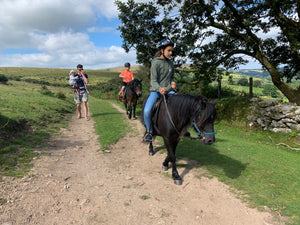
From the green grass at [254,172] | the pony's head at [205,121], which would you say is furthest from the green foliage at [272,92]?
the pony's head at [205,121]

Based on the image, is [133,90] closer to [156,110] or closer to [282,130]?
[156,110]

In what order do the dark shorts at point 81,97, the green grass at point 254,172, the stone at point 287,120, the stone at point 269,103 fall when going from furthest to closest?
the dark shorts at point 81,97, the stone at point 269,103, the stone at point 287,120, the green grass at point 254,172

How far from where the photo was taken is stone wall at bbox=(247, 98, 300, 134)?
32.2ft

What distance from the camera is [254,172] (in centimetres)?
482

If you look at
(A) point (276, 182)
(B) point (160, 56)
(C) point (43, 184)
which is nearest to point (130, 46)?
(B) point (160, 56)

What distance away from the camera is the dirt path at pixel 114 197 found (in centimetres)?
329

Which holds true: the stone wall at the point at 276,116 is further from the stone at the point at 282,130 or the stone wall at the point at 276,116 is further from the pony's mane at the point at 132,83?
the pony's mane at the point at 132,83

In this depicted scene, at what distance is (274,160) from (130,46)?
9353mm

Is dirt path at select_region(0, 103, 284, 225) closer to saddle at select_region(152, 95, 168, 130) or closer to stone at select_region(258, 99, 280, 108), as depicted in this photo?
saddle at select_region(152, 95, 168, 130)

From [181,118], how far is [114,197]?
2305mm

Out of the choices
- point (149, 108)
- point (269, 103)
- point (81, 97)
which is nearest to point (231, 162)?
point (149, 108)

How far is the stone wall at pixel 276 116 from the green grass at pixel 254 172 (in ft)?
15.4

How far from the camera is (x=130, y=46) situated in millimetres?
11312

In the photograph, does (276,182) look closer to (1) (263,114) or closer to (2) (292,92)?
(1) (263,114)
